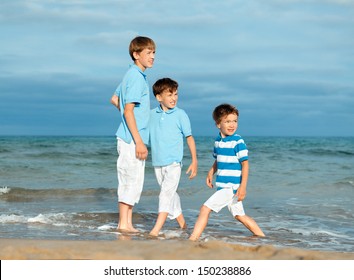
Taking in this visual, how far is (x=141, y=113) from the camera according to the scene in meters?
5.79

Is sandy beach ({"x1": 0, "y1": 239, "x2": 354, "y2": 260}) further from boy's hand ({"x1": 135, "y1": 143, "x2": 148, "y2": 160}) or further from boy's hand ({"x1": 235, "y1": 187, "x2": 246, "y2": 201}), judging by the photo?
boy's hand ({"x1": 135, "y1": 143, "x2": 148, "y2": 160})

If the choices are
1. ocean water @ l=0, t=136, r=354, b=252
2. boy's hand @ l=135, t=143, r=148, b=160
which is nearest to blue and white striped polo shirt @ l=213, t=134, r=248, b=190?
ocean water @ l=0, t=136, r=354, b=252

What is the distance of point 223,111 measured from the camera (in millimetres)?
5598

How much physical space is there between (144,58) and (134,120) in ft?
2.28

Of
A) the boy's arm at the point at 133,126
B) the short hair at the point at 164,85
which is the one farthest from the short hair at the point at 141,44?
the boy's arm at the point at 133,126

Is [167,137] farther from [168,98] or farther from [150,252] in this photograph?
[150,252]

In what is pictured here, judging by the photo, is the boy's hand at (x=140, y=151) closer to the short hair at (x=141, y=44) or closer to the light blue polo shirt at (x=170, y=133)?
the light blue polo shirt at (x=170, y=133)

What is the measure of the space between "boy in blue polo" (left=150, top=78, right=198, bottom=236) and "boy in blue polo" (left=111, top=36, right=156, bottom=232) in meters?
0.13

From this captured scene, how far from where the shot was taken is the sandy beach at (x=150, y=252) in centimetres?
400

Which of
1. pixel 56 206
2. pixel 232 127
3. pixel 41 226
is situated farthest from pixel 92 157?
pixel 232 127

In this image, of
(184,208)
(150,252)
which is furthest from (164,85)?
(184,208)

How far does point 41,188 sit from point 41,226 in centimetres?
510

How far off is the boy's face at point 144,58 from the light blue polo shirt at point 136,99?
64 millimetres
